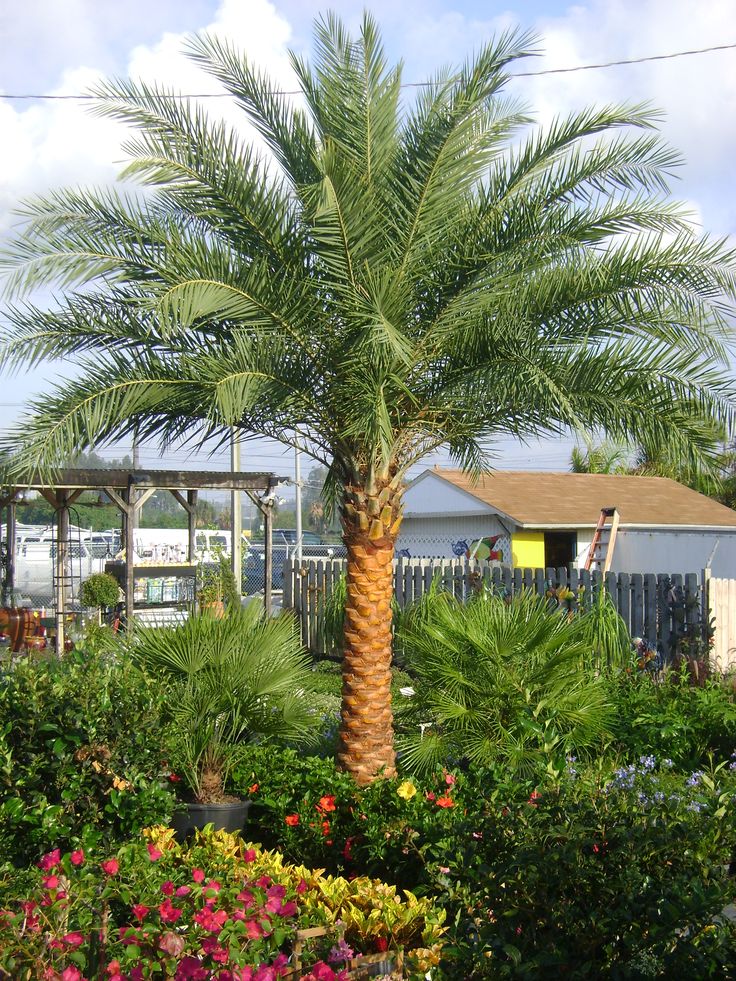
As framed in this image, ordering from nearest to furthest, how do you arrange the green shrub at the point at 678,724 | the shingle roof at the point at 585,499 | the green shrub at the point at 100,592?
the green shrub at the point at 678,724 < the green shrub at the point at 100,592 < the shingle roof at the point at 585,499

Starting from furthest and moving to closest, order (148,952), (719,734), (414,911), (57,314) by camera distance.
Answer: (719,734) < (57,314) < (414,911) < (148,952)

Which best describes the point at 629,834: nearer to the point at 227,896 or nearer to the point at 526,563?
the point at 227,896

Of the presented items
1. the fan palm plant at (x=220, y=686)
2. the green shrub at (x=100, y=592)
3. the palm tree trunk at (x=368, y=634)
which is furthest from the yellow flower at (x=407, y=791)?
the green shrub at (x=100, y=592)

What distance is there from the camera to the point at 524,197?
7223mm

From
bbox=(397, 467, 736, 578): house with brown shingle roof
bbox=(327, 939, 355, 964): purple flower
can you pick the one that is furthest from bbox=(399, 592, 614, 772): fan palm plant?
bbox=(397, 467, 736, 578): house with brown shingle roof

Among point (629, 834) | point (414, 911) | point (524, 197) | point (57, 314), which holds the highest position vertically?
point (524, 197)

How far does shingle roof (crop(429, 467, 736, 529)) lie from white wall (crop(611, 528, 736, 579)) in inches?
40.3

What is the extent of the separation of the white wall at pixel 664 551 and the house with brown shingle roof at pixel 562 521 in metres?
Result: 0.02

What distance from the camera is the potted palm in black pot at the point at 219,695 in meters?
6.42

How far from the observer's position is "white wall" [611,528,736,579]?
824 inches

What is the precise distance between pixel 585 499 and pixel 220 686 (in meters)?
18.2

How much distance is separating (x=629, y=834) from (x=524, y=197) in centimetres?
520

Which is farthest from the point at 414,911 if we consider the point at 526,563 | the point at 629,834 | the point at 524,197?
the point at 526,563

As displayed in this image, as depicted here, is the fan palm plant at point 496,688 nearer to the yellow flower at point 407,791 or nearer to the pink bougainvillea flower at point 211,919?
the yellow flower at point 407,791
